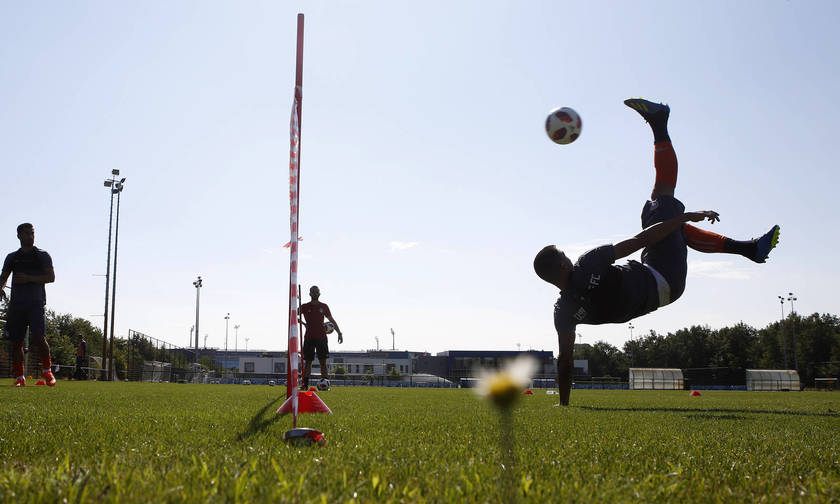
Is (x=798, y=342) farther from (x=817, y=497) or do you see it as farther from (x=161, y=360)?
(x=817, y=497)

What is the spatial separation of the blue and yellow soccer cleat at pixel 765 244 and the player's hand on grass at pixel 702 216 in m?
0.87

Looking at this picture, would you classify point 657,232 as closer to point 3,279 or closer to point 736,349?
point 3,279

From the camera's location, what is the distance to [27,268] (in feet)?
30.0

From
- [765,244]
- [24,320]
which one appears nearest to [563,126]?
[765,244]

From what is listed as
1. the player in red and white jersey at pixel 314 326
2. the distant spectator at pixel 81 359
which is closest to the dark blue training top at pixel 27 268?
the player in red and white jersey at pixel 314 326

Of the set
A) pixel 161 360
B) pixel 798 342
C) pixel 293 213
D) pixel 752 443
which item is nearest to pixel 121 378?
pixel 161 360

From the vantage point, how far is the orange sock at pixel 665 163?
664 centimetres

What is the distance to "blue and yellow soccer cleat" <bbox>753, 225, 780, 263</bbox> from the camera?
673 cm

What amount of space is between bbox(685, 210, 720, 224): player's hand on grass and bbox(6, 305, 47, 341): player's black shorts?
9.14 meters

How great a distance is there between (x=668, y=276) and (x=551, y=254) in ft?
4.79

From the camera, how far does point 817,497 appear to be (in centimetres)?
223

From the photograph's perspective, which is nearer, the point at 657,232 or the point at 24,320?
the point at 657,232

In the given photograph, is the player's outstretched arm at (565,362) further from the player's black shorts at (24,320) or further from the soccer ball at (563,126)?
the player's black shorts at (24,320)

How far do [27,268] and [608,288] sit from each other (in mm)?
8551
